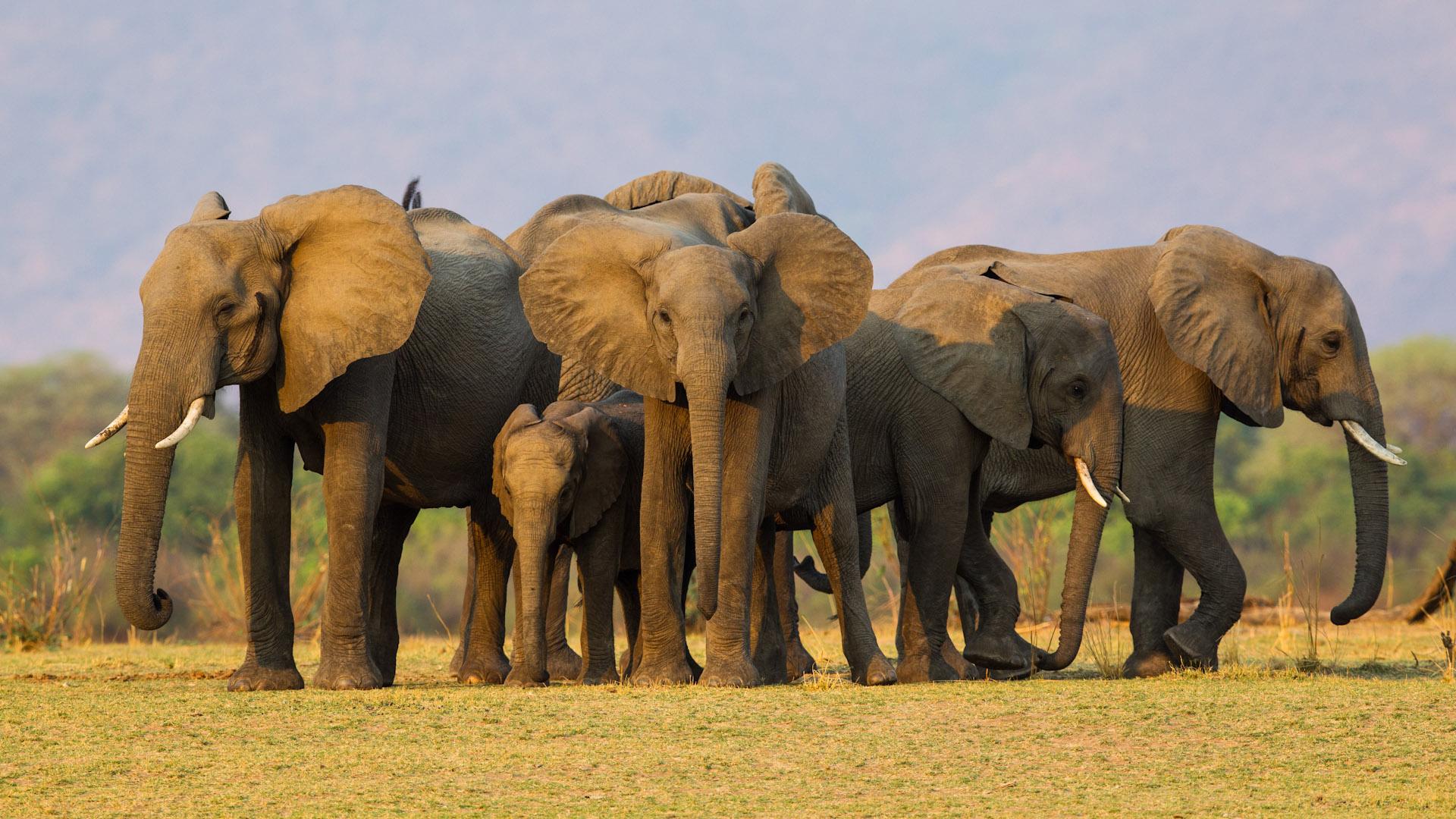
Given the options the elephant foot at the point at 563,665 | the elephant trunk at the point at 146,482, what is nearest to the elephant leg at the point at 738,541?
the elephant foot at the point at 563,665

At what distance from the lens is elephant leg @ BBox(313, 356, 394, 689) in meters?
8.66

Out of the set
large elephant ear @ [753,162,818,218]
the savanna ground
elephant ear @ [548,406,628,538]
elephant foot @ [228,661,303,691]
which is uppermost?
large elephant ear @ [753,162,818,218]

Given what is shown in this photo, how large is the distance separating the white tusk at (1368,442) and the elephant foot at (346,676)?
5.60 metres

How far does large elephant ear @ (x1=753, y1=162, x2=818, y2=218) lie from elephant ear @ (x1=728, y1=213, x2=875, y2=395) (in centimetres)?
96

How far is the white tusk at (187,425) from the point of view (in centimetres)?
789

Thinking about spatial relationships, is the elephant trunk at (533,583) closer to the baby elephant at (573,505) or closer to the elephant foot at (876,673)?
the baby elephant at (573,505)

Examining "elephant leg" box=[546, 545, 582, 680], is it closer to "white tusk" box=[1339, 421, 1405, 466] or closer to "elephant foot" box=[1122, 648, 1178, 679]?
"elephant foot" box=[1122, 648, 1178, 679]

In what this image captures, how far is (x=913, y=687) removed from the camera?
8.49 meters

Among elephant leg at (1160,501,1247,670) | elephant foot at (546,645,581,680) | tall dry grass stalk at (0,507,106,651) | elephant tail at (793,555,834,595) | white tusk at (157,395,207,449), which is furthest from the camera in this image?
tall dry grass stalk at (0,507,106,651)

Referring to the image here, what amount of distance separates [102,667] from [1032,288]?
5.91m

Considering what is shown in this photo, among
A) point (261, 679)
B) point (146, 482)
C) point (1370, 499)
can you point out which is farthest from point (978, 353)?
point (146, 482)

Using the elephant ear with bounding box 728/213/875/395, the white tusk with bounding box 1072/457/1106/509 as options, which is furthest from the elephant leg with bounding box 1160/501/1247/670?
the elephant ear with bounding box 728/213/875/395

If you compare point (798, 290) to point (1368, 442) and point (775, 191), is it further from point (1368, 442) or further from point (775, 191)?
point (1368, 442)

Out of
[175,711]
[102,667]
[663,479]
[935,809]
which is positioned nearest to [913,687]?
[663,479]
